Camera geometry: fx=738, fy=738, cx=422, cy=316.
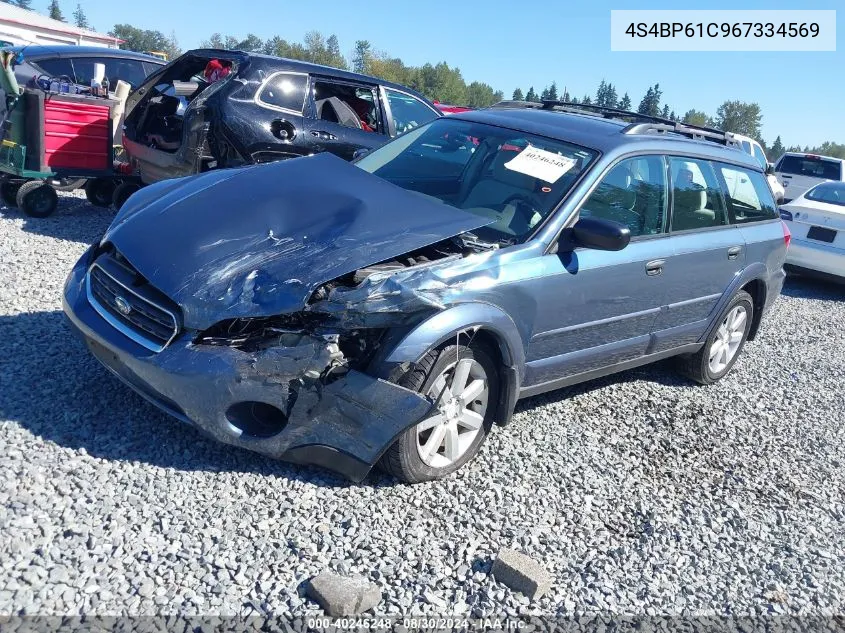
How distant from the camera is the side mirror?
3889mm

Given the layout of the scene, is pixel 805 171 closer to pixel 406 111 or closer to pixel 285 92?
pixel 406 111

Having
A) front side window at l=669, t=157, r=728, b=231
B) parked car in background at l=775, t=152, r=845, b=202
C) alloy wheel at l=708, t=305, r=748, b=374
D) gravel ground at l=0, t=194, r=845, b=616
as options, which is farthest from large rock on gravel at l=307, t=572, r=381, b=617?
parked car in background at l=775, t=152, r=845, b=202

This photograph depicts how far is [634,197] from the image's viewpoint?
4.60 meters

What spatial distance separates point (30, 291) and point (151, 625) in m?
3.66

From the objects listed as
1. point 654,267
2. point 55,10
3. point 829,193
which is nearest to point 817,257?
point 829,193

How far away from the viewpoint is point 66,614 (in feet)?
8.10

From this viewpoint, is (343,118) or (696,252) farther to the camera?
(343,118)

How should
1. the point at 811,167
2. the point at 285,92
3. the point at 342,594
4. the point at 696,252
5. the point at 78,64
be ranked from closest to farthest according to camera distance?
the point at 342,594 < the point at 696,252 < the point at 285,92 < the point at 78,64 < the point at 811,167

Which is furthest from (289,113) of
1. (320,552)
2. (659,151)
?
(320,552)

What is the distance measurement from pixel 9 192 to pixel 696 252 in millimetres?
7204

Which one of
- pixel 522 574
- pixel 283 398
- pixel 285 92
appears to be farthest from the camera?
pixel 285 92

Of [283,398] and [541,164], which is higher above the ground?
[541,164]

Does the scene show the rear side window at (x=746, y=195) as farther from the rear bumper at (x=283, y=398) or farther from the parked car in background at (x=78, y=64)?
the parked car in background at (x=78, y=64)

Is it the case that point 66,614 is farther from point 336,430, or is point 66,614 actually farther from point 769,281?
point 769,281
